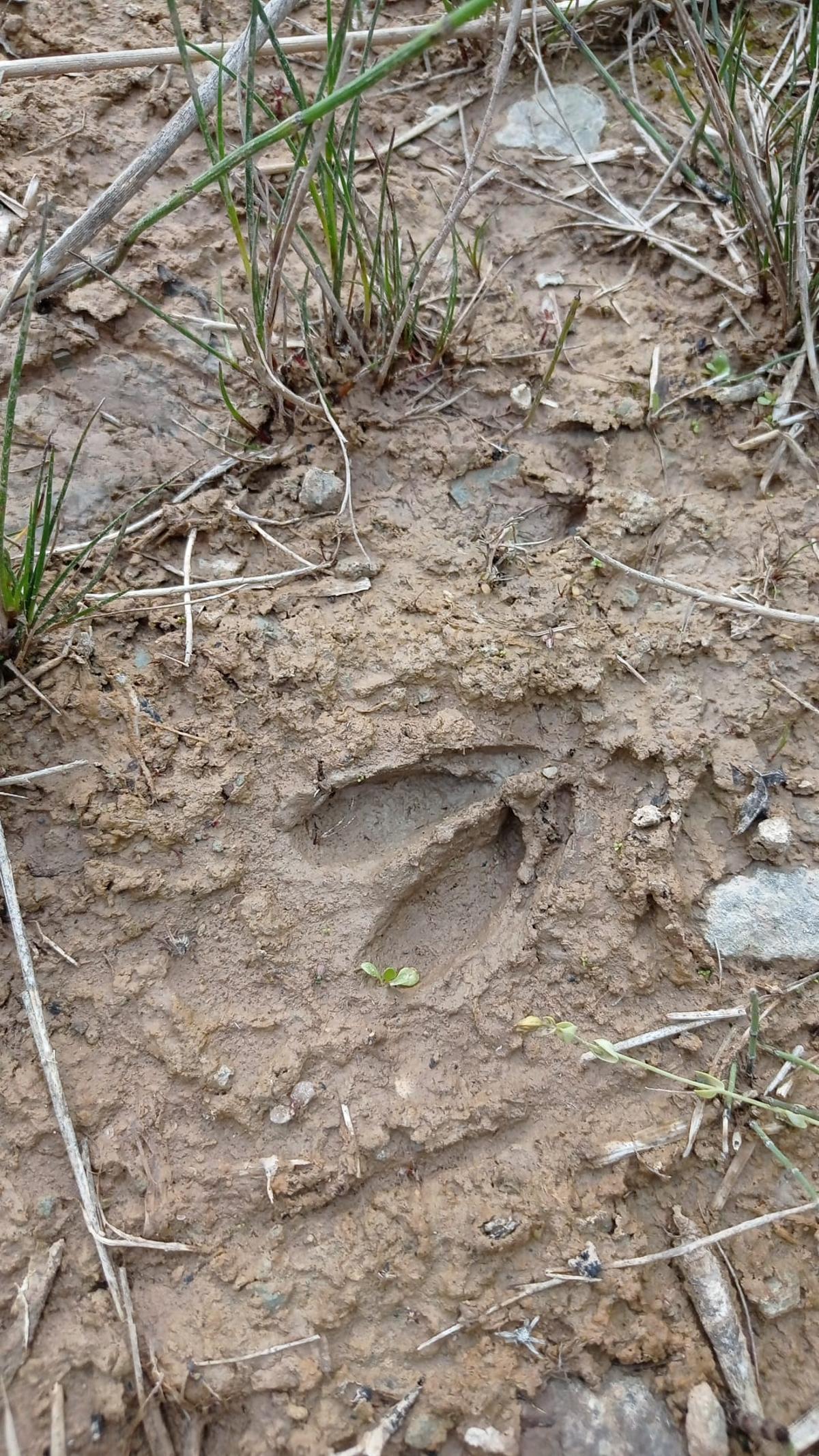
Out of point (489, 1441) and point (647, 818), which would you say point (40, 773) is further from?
point (489, 1441)

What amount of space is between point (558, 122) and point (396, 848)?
1957mm

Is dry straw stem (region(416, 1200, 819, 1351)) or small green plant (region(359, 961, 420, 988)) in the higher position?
small green plant (region(359, 961, 420, 988))

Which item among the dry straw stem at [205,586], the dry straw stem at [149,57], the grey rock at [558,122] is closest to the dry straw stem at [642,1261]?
the dry straw stem at [205,586]

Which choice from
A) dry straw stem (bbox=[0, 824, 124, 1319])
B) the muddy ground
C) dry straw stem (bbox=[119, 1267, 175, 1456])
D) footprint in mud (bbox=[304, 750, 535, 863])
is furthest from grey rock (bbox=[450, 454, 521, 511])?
dry straw stem (bbox=[119, 1267, 175, 1456])

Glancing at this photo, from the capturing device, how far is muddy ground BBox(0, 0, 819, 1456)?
153 cm

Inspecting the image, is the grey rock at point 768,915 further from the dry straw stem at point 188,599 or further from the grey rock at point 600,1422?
the dry straw stem at point 188,599

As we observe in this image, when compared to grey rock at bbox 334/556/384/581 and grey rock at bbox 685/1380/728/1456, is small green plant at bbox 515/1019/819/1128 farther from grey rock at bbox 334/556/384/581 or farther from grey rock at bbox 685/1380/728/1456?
grey rock at bbox 334/556/384/581

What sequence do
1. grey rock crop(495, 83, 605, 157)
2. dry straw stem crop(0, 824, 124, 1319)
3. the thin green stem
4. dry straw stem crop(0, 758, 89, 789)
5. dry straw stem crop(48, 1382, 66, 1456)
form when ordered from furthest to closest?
grey rock crop(495, 83, 605, 157) < dry straw stem crop(0, 758, 89, 789) < dry straw stem crop(0, 824, 124, 1319) < dry straw stem crop(48, 1382, 66, 1456) < the thin green stem

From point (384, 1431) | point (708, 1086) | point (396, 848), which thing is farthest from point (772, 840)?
point (384, 1431)

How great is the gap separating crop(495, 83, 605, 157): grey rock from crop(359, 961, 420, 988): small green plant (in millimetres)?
2101

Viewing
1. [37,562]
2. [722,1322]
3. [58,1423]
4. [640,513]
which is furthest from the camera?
[640,513]

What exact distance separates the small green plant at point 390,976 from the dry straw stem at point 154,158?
1.47 metres

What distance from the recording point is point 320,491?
193cm

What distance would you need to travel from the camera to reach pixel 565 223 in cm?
222
